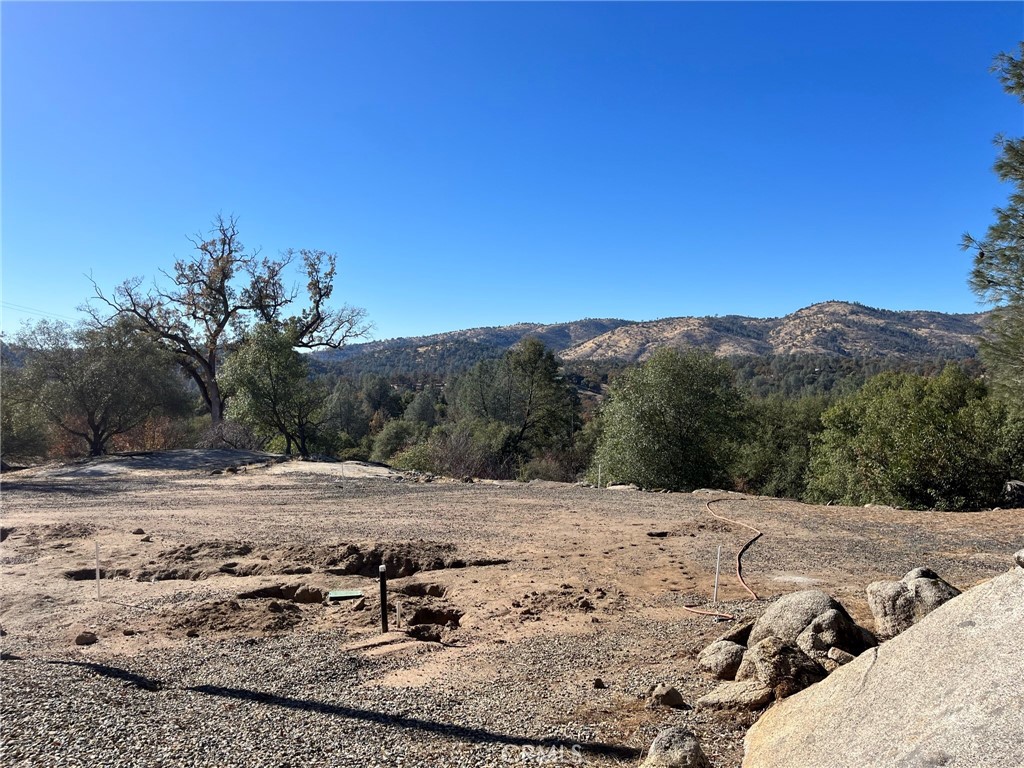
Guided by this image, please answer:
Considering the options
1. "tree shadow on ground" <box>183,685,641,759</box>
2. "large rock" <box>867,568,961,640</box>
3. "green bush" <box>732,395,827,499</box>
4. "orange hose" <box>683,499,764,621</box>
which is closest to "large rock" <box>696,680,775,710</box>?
"tree shadow on ground" <box>183,685,641,759</box>

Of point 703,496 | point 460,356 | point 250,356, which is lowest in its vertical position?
point 703,496

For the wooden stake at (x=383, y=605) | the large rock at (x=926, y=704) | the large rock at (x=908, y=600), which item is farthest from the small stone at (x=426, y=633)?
the large rock at (x=908, y=600)

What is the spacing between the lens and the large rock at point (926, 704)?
277 centimetres

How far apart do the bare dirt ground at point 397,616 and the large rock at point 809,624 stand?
798mm

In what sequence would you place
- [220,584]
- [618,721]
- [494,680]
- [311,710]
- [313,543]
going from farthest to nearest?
[313,543], [220,584], [494,680], [311,710], [618,721]

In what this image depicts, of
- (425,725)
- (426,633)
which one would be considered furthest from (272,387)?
(425,725)

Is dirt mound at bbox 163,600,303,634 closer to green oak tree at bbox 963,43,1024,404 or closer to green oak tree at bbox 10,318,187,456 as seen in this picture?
green oak tree at bbox 963,43,1024,404

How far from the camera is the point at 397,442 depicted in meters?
42.8

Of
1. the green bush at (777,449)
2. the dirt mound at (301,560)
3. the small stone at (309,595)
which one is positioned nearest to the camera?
the small stone at (309,595)

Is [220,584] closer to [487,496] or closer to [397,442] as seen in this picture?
[487,496]

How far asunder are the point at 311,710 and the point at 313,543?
6.52m

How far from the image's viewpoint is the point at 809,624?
5418 millimetres

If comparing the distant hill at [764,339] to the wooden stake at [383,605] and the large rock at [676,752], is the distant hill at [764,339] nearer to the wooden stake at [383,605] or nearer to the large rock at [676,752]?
the wooden stake at [383,605]

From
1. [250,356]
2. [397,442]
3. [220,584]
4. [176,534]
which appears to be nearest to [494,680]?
[220,584]
